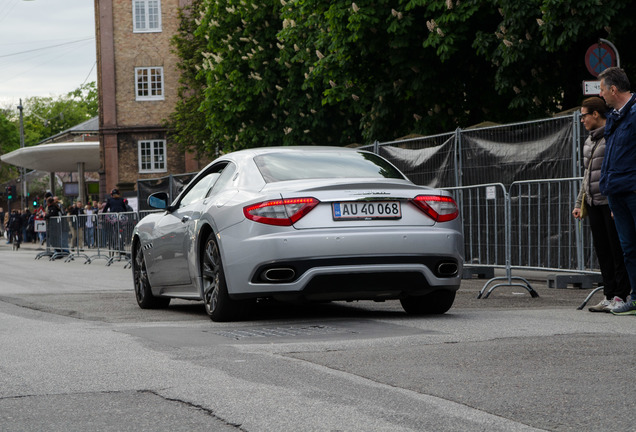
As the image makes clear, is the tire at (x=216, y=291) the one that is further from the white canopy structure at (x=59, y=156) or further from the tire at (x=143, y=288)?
the white canopy structure at (x=59, y=156)

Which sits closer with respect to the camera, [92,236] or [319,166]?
[319,166]

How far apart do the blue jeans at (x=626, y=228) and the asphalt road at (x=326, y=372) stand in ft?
1.55

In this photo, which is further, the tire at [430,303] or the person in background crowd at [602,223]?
the person in background crowd at [602,223]

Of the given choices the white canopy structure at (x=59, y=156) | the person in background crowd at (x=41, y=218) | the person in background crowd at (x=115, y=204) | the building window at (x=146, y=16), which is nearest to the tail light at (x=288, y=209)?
the person in background crowd at (x=115, y=204)

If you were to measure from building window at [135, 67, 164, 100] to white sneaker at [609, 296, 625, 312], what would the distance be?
52.2 m

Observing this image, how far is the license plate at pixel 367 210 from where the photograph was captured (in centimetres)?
834

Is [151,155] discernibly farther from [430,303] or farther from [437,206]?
[437,206]

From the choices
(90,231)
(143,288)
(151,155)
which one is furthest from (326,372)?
(151,155)

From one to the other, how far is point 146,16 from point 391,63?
37.5m

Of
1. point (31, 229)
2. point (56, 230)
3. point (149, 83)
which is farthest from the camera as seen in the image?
point (149, 83)

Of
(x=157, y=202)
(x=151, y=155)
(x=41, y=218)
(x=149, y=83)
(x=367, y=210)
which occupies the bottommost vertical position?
(x=41, y=218)

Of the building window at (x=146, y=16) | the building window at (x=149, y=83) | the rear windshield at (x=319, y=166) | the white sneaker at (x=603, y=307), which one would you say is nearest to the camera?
the rear windshield at (x=319, y=166)

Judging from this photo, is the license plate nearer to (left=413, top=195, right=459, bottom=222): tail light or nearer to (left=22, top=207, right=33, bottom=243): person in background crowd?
(left=413, top=195, right=459, bottom=222): tail light

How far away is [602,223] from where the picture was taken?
9.59 m
